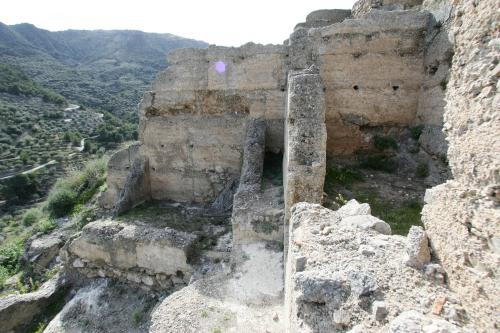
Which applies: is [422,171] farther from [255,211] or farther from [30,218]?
[30,218]

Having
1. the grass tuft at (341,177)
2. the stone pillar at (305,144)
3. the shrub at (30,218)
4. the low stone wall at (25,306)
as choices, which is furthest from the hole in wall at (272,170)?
the shrub at (30,218)

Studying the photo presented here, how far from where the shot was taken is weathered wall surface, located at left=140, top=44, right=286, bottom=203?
29.5 feet

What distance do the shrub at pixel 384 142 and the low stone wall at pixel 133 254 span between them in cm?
522

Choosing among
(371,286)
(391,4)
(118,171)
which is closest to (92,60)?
(118,171)

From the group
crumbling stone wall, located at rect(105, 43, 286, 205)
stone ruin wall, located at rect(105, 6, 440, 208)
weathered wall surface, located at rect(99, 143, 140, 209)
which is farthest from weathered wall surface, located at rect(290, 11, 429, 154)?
weathered wall surface, located at rect(99, 143, 140, 209)

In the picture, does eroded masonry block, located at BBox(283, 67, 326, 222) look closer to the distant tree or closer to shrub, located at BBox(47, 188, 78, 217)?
shrub, located at BBox(47, 188, 78, 217)

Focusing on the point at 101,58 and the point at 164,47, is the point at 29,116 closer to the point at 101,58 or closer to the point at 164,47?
Result: the point at 101,58

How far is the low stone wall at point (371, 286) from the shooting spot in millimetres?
2137

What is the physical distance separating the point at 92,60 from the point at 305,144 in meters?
74.3

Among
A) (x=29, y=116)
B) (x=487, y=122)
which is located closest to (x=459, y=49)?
(x=487, y=122)

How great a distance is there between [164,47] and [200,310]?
8544cm

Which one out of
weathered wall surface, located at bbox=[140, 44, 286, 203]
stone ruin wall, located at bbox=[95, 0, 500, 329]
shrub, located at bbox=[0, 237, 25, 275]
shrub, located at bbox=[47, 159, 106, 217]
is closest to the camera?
stone ruin wall, located at bbox=[95, 0, 500, 329]

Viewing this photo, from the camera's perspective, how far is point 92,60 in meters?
68.2

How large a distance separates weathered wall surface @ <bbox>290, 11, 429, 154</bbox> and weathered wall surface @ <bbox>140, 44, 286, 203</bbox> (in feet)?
3.79
